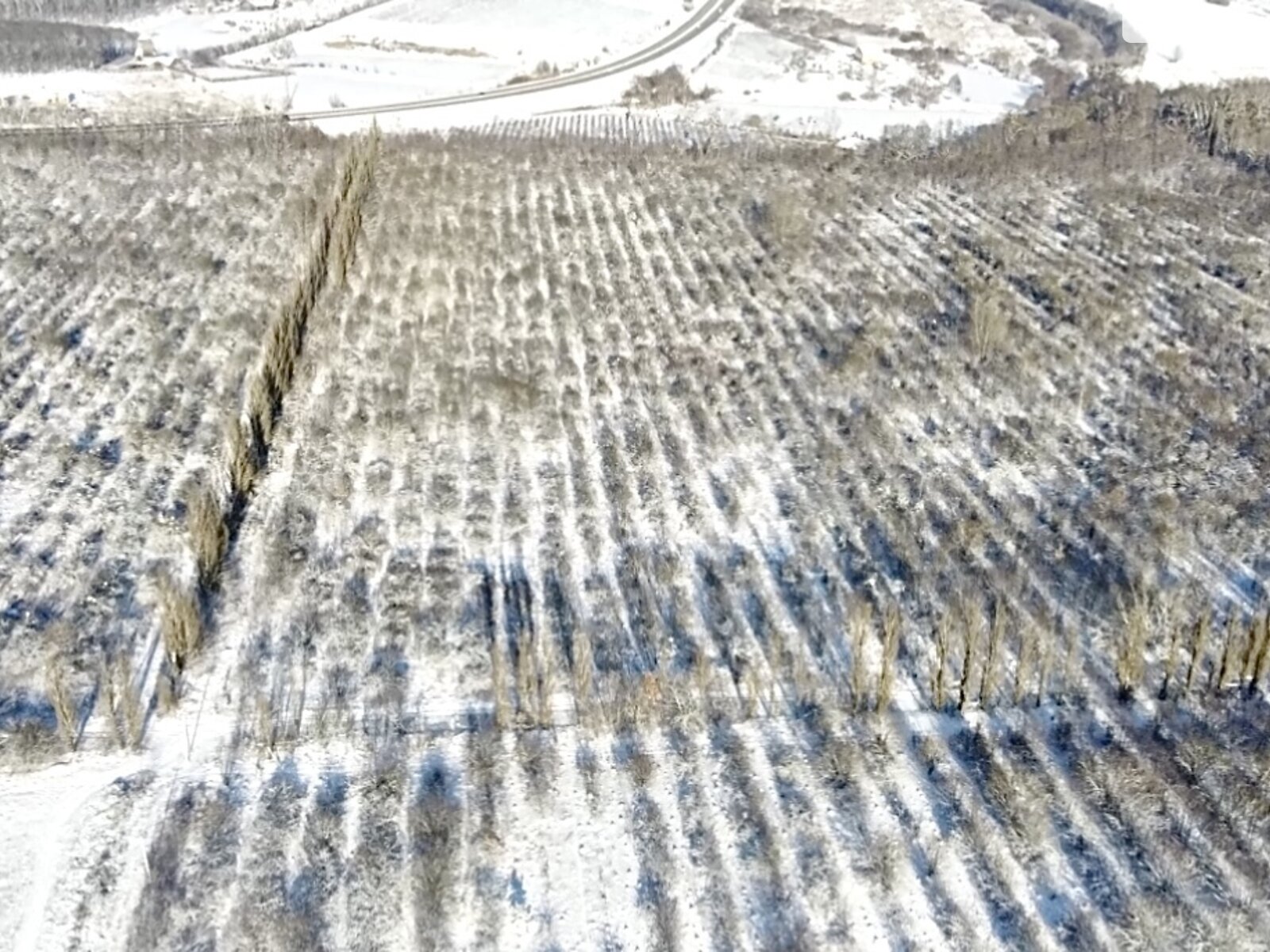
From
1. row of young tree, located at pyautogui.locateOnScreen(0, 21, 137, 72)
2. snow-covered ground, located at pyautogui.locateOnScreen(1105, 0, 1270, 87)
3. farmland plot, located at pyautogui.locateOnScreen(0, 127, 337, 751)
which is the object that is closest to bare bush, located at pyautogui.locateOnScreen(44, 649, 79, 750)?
farmland plot, located at pyautogui.locateOnScreen(0, 127, 337, 751)

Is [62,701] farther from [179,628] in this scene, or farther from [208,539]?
[208,539]

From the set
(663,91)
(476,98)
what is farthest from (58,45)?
(663,91)

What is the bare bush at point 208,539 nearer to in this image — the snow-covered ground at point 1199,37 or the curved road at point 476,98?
the curved road at point 476,98

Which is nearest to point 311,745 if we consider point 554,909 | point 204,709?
point 204,709

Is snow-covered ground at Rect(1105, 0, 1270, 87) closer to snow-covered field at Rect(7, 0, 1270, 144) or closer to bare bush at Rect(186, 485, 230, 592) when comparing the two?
snow-covered field at Rect(7, 0, 1270, 144)

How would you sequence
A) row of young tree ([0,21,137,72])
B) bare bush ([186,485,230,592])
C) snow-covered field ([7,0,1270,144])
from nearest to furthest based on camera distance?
bare bush ([186,485,230,592]), snow-covered field ([7,0,1270,144]), row of young tree ([0,21,137,72])

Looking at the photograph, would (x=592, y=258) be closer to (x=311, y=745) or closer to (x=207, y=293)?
(x=207, y=293)
